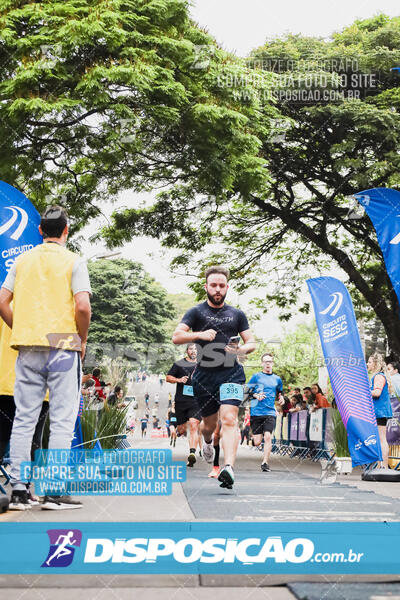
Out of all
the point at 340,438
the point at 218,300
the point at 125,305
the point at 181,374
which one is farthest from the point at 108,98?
the point at 125,305

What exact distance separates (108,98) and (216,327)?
7.22 metres

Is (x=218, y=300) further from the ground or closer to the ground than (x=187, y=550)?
further from the ground

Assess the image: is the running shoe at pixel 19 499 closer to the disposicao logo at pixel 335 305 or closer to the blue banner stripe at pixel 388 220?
the blue banner stripe at pixel 388 220

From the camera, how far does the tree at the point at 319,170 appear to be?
16734 mm

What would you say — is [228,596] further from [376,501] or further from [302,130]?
[302,130]

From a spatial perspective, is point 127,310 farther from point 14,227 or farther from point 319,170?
point 14,227

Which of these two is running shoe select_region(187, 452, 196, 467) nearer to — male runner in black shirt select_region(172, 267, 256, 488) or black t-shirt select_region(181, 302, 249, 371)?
male runner in black shirt select_region(172, 267, 256, 488)

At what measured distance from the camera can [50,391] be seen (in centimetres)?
451

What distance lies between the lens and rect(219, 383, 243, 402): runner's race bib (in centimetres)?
614

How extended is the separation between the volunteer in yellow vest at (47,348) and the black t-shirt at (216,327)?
1.78 m

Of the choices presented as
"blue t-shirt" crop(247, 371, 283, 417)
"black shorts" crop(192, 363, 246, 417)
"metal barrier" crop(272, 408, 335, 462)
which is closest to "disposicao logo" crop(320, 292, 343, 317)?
"blue t-shirt" crop(247, 371, 283, 417)

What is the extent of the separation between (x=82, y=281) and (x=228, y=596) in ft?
8.07

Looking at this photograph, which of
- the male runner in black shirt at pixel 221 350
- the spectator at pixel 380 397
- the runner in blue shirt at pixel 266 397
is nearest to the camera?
the male runner in black shirt at pixel 221 350

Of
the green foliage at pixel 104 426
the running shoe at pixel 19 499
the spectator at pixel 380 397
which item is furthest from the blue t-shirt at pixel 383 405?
the running shoe at pixel 19 499
